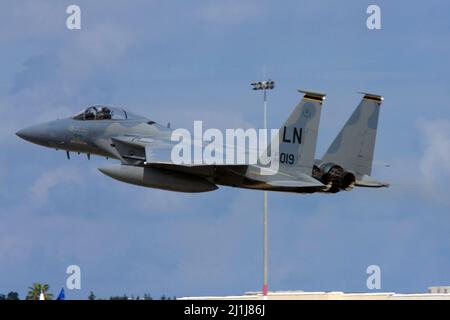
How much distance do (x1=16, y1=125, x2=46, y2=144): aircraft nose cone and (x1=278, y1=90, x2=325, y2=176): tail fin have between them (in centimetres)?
854

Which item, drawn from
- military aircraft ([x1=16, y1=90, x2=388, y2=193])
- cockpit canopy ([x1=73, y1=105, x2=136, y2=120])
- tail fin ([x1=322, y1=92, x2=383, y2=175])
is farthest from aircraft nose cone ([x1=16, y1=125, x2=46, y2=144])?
tail fin ([x1=322, y1=92, x2=383, y2=175])

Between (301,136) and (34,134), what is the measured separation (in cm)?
956

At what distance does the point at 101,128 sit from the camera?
36.2m

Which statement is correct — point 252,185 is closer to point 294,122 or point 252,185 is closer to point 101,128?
point 294,122

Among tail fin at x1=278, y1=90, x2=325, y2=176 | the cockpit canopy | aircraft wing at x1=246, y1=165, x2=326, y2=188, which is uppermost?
the cockpit canopy

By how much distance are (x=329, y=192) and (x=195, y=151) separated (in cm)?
458

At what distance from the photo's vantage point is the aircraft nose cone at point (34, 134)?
36.9m

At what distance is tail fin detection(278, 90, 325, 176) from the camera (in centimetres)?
3391

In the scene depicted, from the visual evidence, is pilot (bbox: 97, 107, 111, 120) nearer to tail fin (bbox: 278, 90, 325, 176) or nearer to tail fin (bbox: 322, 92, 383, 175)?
tail fin (bbox: 278, 90, 325, 176)

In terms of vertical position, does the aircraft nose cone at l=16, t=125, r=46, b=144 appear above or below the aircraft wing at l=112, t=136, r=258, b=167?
above

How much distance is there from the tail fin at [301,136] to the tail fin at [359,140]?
2.41m

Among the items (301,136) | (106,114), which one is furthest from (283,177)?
(106,114)

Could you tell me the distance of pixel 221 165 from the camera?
3362 cm
